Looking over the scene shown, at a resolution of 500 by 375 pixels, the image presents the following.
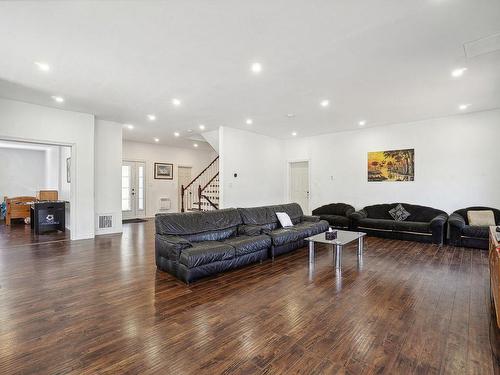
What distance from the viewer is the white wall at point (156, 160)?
10273 mm

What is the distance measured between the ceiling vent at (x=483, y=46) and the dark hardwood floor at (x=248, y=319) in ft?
9.99

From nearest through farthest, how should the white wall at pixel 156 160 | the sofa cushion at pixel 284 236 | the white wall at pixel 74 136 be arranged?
the sofa cushion at pixel 284 236 → the white wall at pixel 74 136 → the white wall at pixel 156 160

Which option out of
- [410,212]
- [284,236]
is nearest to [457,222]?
[410,212]

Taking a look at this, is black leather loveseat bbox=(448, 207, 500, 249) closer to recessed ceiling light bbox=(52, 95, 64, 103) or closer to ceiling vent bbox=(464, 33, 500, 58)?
ceiling vent bbox=(464, 33, 500, 58)

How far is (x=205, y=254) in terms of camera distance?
3.48 meters

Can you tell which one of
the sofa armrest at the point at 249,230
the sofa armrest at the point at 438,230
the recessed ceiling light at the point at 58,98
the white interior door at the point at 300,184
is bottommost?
the sofa armrest at the point at 438,230

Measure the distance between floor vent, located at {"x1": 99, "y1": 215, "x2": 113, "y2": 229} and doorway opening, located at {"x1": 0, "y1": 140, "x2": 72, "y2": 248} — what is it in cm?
79

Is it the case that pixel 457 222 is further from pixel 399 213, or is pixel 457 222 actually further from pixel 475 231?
pixel 399 213

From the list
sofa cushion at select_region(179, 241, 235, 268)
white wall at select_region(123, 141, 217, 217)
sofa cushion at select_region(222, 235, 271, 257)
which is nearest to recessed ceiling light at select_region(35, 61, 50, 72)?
sofa cushion at select_region(179, 241, 235, 268)

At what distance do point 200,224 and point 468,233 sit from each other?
549cm

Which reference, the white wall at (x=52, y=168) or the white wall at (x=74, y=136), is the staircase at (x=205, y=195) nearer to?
the white wall at (x=74, y=136)

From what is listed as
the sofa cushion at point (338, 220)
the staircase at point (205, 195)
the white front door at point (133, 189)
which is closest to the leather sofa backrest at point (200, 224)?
the staircase at point (205, 195)

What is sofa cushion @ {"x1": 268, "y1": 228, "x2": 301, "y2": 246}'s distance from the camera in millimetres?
4539

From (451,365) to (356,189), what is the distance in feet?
20.7
